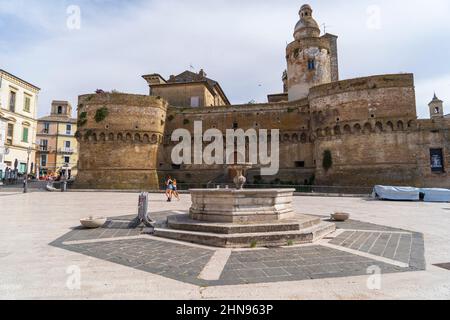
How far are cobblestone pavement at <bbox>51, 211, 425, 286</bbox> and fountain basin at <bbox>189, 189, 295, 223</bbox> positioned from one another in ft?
3.91

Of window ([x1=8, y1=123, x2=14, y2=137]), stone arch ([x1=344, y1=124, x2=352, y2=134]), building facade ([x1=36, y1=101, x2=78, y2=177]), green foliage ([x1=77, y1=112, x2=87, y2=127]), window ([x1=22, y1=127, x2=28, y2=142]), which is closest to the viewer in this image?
stone arch ([x1=344, y1=124, x2=352, y2=134])

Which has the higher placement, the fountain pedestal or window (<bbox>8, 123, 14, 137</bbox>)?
window (<bbox>8, 123, 14, 137</bbox>)

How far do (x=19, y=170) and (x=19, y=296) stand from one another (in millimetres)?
37619

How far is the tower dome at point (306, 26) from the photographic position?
108ft

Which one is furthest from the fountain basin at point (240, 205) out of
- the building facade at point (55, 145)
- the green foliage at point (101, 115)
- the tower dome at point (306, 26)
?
the building facade at point (55, 145)

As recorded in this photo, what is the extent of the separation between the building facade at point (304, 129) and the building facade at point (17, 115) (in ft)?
33.3

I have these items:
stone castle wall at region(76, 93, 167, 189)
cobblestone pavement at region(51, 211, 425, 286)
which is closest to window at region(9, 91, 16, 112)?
stone castle wall at region(76, 93, 167, 189)

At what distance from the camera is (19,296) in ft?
10.1

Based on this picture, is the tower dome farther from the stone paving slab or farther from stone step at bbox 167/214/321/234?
stone step at bbox 167/214/321/234

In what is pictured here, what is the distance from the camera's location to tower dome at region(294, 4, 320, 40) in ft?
108

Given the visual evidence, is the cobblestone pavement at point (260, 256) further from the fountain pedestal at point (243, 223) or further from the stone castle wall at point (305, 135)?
the stone castle wall at point (305, 135)

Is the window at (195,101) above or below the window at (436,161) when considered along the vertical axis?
above

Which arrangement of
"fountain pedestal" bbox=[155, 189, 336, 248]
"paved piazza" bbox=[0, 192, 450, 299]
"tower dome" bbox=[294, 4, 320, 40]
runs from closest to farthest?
"paved piazza" bbox=[0, 192, 450, 299] → "fountain pedestal" bbox=[155, 189, 336, 248] → "tower dome" bbox=[294, 4, 320, 40]
